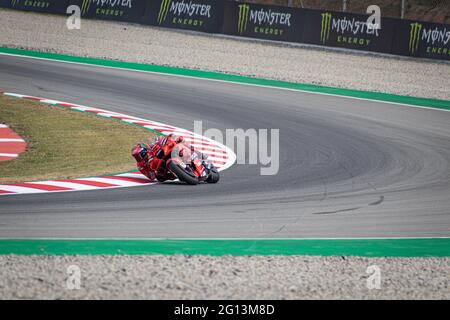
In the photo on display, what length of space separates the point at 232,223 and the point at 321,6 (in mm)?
24771

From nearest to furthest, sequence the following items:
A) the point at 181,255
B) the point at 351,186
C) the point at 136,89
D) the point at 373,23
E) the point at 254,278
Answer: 1. the point at 254,278
2. the point at 181,255
3. the point at 351,186
4. the point at 136,89
5. the point at 373,23

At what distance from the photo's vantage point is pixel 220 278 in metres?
9.23

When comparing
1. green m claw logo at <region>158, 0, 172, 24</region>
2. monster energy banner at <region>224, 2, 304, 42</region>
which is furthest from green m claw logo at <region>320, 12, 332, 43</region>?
green m claw logo at <region>158, 0, 172, 24</region>

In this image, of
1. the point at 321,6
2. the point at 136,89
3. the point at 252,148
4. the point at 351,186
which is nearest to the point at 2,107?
the point at 136,89

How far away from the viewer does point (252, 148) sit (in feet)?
54.7

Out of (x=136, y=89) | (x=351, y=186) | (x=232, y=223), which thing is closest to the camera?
(x=232, y=223)

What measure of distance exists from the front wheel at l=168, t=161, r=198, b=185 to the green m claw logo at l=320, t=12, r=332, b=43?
16.8 meters

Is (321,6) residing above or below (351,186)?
above

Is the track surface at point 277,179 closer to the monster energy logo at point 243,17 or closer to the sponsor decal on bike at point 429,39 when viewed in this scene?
the sponsor decal on bike at point 429,39

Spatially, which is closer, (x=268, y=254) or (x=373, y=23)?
(x=268, y=254)

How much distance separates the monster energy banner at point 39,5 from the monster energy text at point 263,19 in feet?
26.3

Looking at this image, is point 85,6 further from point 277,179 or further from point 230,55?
point 277,179

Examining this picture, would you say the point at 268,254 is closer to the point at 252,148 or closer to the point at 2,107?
the point at 252,148

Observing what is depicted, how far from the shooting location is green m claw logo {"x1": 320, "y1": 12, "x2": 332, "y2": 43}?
2873 cm
